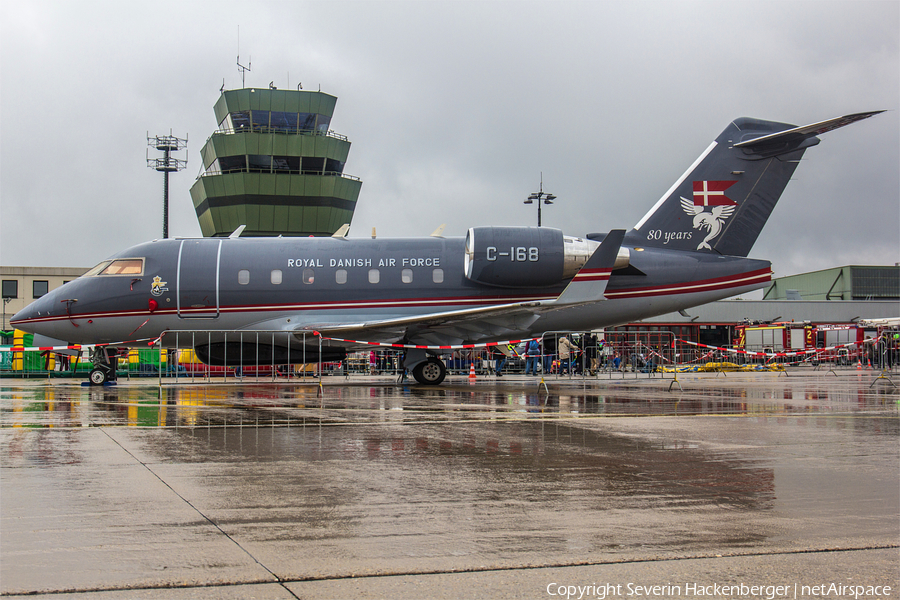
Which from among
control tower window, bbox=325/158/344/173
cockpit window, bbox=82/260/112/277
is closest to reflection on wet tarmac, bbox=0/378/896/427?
cockpit window, bbox=82/260/112/277

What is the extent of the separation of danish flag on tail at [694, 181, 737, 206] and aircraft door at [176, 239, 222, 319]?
13.5m

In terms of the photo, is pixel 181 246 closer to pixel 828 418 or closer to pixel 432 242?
pixel 432 242

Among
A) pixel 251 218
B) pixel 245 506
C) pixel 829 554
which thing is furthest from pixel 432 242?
pixel 251 218

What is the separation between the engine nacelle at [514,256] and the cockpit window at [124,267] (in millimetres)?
8785

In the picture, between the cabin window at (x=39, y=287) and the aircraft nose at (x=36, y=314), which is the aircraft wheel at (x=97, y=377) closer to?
the aircraft nose at (x=36, y=314)

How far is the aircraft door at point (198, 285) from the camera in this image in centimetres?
1955

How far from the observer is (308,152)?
51.2 metres

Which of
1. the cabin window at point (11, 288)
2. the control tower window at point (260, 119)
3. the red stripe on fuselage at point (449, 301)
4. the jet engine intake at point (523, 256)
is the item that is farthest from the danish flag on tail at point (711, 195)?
the cabin window at point (11, 288)

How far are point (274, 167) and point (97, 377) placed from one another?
33.2 m

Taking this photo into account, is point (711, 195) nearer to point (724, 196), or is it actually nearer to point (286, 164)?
point (724, 196)

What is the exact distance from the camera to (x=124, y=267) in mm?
19859

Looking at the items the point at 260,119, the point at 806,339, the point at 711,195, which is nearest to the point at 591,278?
the point at 711,195

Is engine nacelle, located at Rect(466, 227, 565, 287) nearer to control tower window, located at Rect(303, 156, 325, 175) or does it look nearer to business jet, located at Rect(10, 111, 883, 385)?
business jet, located at Rect(10, 111, 883, 385)

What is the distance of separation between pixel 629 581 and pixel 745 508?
6.39 ft
